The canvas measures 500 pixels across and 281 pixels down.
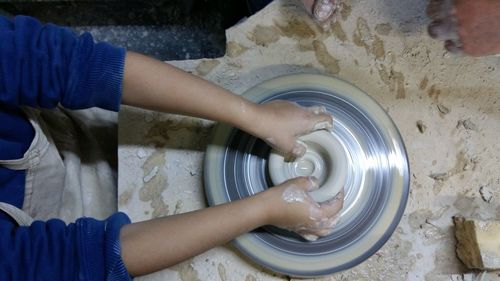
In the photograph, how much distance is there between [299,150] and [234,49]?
314 millimetres

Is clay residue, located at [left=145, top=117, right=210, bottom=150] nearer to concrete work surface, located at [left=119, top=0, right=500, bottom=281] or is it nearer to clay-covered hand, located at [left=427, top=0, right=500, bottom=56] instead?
concrete work surface, located at [left=119, top=0, right=500, bottom=281]

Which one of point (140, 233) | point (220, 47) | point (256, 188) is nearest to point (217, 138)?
point (256, 188)

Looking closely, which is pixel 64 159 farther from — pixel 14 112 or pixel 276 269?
pixel 276 269

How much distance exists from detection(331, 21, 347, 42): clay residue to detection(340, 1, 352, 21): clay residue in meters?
0.02

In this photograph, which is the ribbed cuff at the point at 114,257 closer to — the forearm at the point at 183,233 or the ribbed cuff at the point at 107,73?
the forearm at the point at 183,233

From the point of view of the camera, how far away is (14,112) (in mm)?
1125

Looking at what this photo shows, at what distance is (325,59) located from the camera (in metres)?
1.29

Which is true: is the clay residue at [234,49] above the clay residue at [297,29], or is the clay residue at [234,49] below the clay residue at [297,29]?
below

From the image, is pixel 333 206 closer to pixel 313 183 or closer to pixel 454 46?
pixel 313 183

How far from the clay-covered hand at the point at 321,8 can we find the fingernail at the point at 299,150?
32 centimetres

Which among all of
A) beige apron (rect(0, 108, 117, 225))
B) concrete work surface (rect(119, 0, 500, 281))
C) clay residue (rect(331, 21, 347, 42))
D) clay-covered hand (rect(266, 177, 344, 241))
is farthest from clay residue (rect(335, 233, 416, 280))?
beige apron (rect(0, 108, 117, 225))

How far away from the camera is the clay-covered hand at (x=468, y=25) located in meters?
1.02

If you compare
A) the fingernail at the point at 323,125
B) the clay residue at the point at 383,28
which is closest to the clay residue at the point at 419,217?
the fingernail at the point at 323,125

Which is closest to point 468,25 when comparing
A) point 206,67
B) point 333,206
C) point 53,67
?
point 333,206
